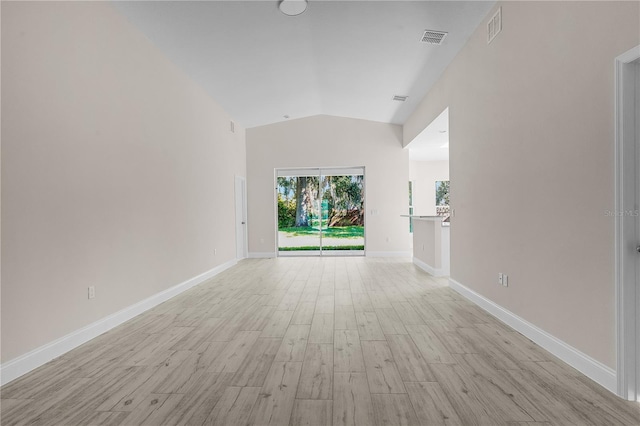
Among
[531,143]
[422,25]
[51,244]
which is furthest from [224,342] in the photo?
[422,25]

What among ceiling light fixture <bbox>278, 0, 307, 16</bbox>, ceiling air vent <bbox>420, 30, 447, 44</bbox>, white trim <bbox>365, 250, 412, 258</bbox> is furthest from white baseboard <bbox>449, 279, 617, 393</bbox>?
white trim <bbox>365, 250, 412, 258</bbox>

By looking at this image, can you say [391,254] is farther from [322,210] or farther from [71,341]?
[71,341]

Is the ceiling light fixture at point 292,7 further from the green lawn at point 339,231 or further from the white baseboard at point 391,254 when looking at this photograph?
the white baseboard at point 391,254

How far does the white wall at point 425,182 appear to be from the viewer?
10123 millimetres

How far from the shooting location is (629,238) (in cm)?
184

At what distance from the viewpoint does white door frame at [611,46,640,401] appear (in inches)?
72.0

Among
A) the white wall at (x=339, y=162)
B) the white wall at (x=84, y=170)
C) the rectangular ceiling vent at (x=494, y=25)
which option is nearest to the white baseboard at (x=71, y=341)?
the white wall at (x=84, y=170)

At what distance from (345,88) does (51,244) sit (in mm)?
4957

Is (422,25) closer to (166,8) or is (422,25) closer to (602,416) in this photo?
(166,8)

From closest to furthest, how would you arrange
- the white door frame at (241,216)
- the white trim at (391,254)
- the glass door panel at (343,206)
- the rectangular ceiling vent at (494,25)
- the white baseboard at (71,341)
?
the white baseboard at (71,341) < the rectangular ceiling vent at (494,25) < the white door frame at (241,216) < the white trim at (391,254) < the glass door panel at (343,206)

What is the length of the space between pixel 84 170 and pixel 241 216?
479 cm

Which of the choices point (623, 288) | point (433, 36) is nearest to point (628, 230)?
point (623, 288)

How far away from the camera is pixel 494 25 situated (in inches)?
128

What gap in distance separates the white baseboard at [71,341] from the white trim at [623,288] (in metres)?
3.75
